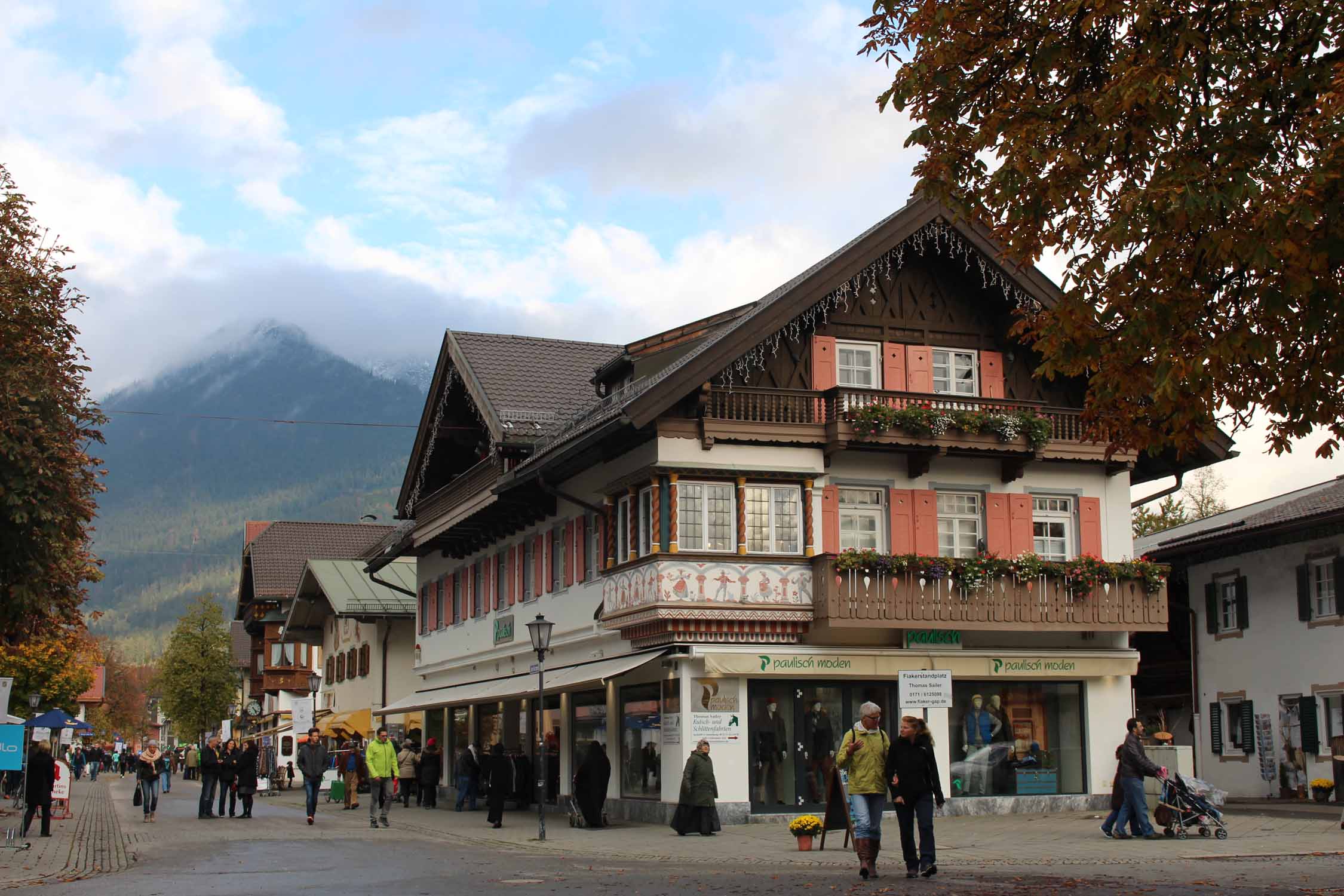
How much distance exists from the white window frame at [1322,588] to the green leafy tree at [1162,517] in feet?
111

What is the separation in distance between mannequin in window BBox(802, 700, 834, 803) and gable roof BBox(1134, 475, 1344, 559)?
1182 cm

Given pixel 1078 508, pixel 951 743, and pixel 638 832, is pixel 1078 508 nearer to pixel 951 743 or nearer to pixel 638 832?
pixel 951 743

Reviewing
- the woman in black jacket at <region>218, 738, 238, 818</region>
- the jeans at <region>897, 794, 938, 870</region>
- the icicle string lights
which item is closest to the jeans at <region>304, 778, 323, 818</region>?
the woman in black jacket at <region>218, 738, 238, 818</region>

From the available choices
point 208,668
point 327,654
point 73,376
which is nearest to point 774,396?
point 73,376

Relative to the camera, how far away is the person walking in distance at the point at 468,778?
35719 mm

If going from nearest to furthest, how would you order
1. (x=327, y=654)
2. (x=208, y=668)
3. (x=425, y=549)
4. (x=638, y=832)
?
(x=638, y=832) → (x=425, y=549) → (x=327, y=654) → (x=208, y=668)

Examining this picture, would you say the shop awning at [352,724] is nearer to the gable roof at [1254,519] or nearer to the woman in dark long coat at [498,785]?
the woman in dark long coat at [498,785]

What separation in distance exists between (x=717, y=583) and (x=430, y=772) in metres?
13.1

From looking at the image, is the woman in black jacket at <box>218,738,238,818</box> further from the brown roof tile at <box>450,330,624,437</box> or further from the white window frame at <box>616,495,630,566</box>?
the white window frame at <box>616,495,630,566</box>

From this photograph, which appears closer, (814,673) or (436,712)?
(814,673)

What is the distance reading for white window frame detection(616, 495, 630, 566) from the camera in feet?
97.2

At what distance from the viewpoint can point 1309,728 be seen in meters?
34.0

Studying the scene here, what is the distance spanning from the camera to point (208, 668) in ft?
308

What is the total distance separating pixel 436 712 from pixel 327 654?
19.2 m
